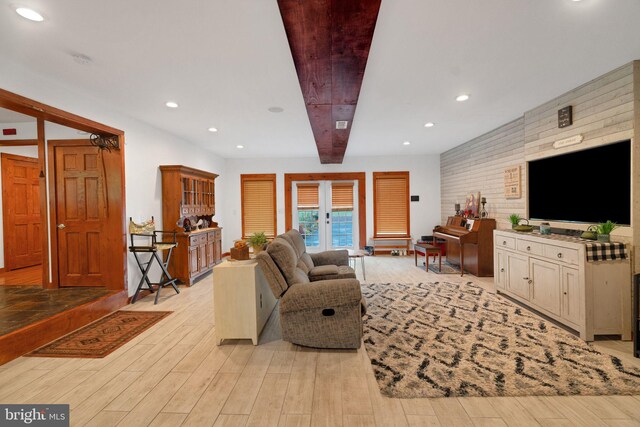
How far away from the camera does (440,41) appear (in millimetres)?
2383

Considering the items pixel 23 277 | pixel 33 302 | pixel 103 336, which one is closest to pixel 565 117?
pixel 103 336

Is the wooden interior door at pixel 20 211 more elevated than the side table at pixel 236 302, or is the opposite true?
the wooden interior door at pixel 20 211

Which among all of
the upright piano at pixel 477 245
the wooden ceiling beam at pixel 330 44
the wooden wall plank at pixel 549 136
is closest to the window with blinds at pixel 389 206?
the wooden wall plank at pixel 549 136

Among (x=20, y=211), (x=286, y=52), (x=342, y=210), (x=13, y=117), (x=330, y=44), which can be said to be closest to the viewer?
(x=330, y=44)

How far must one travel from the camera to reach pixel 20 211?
5582mm

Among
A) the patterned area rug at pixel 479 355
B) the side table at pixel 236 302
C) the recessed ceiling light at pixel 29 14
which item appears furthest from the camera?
the side table at pixel 236 302

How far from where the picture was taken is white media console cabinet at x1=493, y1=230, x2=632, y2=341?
2.79 metres

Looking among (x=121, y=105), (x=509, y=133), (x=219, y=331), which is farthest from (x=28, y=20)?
(x=509, y=133)

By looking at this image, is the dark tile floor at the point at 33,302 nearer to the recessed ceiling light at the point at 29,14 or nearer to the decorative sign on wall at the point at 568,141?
the recessed ceiling light at the point at 29,14

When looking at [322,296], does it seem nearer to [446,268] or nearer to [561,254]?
[561,254]

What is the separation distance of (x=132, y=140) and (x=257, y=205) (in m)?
3.89

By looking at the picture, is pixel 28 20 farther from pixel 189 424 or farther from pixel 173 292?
pixel 173 292

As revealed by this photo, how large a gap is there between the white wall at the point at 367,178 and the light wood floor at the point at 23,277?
3.67 m

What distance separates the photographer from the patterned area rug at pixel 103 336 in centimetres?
274
